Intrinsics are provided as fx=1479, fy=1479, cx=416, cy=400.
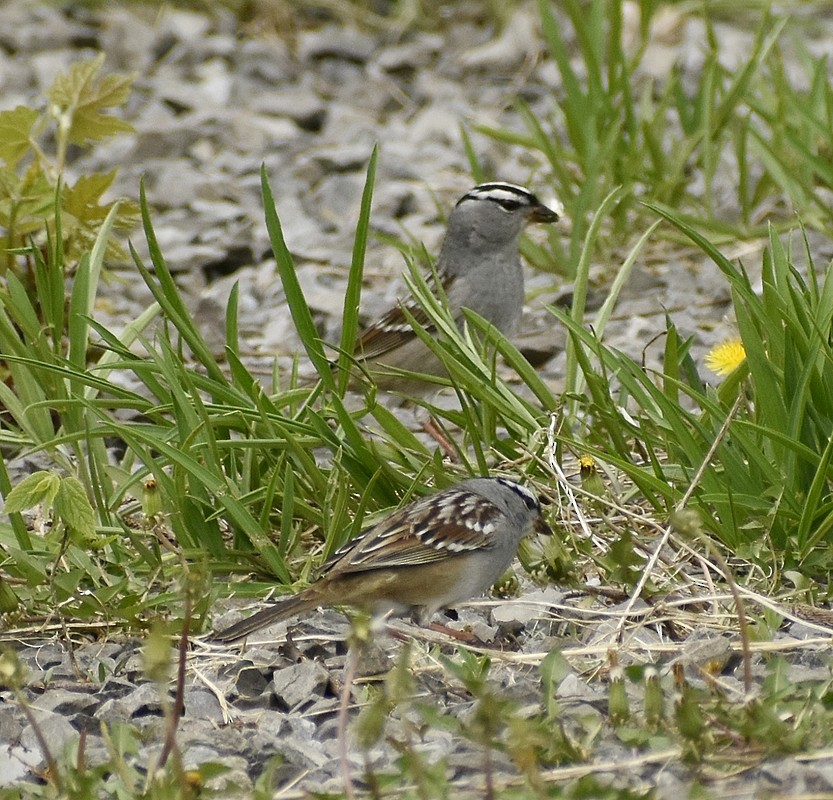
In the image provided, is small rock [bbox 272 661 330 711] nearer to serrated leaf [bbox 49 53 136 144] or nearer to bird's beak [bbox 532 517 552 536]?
bird's beak [bbox 532 517 552 536]

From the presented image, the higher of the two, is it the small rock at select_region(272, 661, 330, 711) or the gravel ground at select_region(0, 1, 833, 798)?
the gravel ground at select_region(0, 1, 833, 798)

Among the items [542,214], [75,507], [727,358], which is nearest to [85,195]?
[75,507]

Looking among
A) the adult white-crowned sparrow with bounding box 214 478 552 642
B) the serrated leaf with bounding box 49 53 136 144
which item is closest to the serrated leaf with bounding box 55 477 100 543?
the adult white-crowned sparrow with bounding box 214 478 552 642

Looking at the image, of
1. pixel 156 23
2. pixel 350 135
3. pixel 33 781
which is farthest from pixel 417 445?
pixel 156 23

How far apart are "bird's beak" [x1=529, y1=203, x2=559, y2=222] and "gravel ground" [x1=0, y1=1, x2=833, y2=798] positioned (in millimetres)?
387

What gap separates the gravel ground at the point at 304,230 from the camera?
10.4ft

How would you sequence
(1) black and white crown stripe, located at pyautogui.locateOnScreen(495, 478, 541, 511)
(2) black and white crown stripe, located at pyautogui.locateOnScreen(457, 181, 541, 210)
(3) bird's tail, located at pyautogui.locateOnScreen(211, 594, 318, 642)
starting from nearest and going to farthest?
1. (3) bird's tail, located at pyautogui.locateOnScreen(211, 594, 318, 642)
2. (1) black and white crown stripe, located at pyautogui.locateOnScreen(495, 478, 541, 511)
3. (2) black and white crown stripe, located at pyautogui.locateOnScreen(457, 181, 541, 210)

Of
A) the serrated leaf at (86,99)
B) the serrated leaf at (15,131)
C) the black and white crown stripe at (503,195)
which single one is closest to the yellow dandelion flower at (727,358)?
the black and white crown stripe at (503,195)

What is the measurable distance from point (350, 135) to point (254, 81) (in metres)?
1.32

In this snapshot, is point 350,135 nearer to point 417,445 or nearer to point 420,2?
point 420,2

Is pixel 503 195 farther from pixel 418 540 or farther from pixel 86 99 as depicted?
pixel 418 540

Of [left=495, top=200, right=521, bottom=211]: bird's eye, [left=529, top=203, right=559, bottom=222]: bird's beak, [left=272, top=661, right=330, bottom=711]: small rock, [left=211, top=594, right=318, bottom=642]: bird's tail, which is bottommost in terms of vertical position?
[left=272, top=661, right=330, bottom=711]: small rock

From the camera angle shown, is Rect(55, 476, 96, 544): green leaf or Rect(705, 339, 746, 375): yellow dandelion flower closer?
Rect(55, 476, 96, 544): green leaf

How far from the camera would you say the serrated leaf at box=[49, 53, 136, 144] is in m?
5.32
